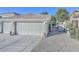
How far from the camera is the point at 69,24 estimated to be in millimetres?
14914

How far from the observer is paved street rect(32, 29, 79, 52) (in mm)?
14906

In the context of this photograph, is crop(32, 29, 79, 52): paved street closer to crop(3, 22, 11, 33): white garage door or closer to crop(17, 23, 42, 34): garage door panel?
crop(17, 23, 42, 34): garage door panel

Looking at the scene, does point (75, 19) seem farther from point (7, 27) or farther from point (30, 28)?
point (7, 27)

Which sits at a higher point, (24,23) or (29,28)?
(24,23)

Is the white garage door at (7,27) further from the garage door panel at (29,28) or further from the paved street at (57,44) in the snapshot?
the paved street at (57,44)

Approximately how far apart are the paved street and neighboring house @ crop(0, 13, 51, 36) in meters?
0.16

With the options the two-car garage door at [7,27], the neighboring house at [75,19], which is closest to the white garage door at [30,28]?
the two-car garage door at [7,27]

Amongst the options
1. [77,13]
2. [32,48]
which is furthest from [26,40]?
[77,13]

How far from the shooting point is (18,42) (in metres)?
14.9

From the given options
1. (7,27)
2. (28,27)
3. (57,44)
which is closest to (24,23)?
(28,27)

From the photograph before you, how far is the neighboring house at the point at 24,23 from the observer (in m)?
14.9

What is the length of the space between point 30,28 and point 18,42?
363 mm
